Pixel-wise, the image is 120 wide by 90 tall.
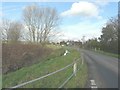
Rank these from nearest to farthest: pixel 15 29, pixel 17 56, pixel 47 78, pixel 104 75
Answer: pixel 47 78
pixel 104 75
pixel 17 56
pixel 15 29

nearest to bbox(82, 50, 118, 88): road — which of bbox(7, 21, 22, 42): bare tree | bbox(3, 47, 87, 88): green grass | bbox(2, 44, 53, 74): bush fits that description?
bbox(3, 47, 87, 88): green grass

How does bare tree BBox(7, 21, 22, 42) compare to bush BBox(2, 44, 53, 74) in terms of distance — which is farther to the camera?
bare tree BBox(7, 21, 22, 42)

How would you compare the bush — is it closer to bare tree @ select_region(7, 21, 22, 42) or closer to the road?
the road

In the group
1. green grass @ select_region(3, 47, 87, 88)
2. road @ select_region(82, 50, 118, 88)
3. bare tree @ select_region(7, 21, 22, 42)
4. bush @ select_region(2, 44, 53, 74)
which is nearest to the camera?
green grass @ select_region(3, 47, 87, 88)

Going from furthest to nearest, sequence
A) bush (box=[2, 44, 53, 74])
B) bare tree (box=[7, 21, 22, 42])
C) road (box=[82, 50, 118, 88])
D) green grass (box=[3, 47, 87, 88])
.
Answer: bare tree (box=[7, 21, 22, 42]), bush (box=[2, 44, 53, 74]), road (box=[82, 50, 118, 88]), green grass (box=[3, 47, 87, 88])

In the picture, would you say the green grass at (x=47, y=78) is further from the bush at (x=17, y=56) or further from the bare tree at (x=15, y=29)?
the bare tree at (x=15, y=29)

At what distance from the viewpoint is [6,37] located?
69.0 m

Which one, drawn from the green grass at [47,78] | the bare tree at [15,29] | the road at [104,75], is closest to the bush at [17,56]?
the green grass at [47,78]

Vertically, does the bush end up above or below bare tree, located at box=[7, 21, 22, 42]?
below

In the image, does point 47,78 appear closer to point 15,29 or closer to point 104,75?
point 104,75

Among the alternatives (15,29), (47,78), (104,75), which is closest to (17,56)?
(104,75)

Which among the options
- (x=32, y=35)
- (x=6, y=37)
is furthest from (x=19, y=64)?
(x=32, y=35)

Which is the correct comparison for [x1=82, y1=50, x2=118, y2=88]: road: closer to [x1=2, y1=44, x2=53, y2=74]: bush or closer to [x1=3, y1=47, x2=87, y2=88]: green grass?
[x1=3, y1=47, x2=87, y2=88]: green grass

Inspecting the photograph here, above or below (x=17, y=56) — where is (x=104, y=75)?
below
